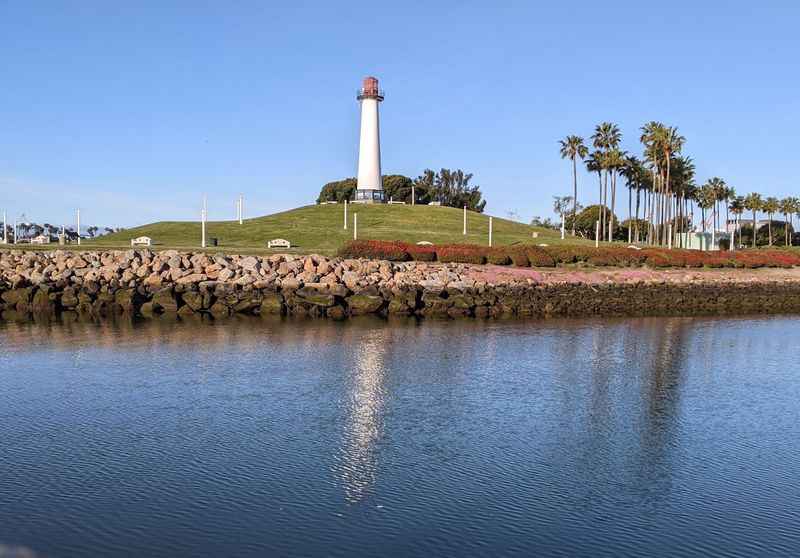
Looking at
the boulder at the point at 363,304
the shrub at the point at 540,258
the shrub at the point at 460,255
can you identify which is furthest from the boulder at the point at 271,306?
the shrub at the point at 540,258

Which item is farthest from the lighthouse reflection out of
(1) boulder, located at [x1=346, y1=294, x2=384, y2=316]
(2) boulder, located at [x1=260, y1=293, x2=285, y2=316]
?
(2) boulder, located at [x1=260, y1=293, x2=285, y2=316]

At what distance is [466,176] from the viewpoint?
159375mm

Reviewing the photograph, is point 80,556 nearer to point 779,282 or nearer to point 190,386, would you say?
point 190,386

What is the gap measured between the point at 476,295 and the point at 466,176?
11901 centimetres

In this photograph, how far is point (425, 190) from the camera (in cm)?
14238

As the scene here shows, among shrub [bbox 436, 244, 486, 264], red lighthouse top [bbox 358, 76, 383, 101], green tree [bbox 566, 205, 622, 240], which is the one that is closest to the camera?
shrub [bbox 436, 244, 486, 264]

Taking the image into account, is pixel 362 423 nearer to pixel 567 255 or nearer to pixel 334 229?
pixel 567 255

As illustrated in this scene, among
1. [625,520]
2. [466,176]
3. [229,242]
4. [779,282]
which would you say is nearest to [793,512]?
[625,520]

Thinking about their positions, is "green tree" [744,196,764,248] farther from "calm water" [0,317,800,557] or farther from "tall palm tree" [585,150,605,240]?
"calm water" [0,317,800,557]

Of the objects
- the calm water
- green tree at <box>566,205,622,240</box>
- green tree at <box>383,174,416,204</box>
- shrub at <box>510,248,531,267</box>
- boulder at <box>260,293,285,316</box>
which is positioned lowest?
the calm water

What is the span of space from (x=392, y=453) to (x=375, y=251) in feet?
122

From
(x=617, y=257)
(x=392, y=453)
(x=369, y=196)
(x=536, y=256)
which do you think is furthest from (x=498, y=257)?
(x=369, y=196)

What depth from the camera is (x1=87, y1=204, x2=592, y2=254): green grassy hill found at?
69375 millimetres

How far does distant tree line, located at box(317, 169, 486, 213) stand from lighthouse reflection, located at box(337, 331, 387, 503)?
103971 millimetres
